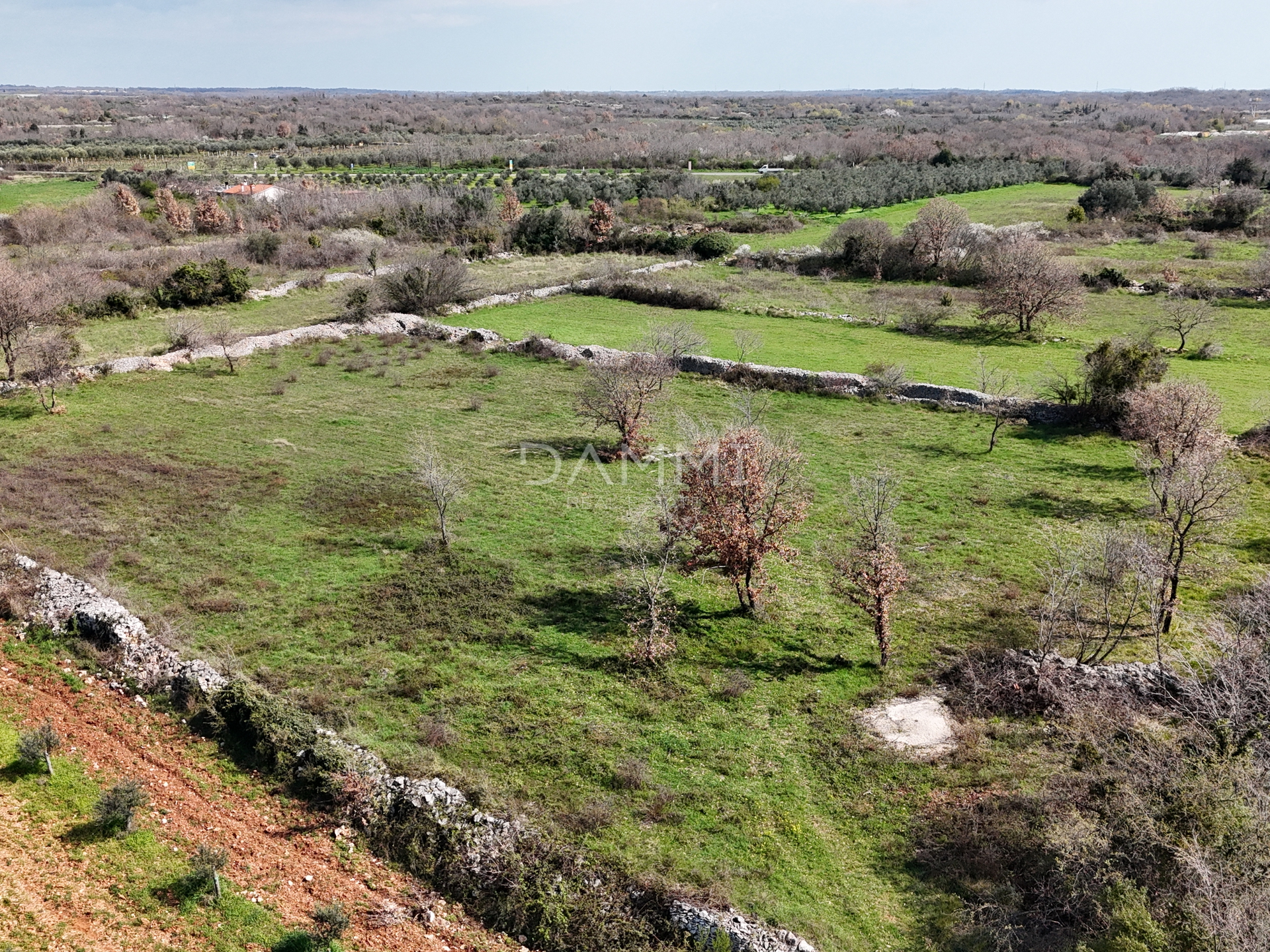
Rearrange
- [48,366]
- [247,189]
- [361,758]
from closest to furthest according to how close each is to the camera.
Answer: [361,758]
[48,366]
[247,189]

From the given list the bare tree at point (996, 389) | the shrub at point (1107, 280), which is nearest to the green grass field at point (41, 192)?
the bare tree at point (996, 389)

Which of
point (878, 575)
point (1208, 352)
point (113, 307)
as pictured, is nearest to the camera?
point (878, 575)

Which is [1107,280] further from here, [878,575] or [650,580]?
[650,580]

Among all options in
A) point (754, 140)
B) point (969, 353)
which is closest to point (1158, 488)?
point (969, 353)

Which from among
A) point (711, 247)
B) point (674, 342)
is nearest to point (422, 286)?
point (674, 342)

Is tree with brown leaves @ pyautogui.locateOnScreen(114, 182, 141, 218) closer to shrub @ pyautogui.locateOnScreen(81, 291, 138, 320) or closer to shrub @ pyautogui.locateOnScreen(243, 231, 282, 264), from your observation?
shrub @ pyautogui.locateOnScreen(243, 231, 282, 264)

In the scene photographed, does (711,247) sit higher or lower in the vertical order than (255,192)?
lower

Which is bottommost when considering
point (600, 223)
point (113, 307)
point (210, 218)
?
point (113, 307)

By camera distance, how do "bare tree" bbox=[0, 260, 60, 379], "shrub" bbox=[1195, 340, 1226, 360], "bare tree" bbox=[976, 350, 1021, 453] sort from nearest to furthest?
1. "bare tree" bbox=[976, 350, 1021, 453]
2. "bare tree" bbox=[0, 260, 60, 379]
3. "shrub" bbox=[1195, 340, 1226, 360]

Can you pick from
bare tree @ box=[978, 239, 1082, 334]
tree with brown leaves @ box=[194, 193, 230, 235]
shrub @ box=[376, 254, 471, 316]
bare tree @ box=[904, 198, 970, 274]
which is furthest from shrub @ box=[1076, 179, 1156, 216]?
tree with brown leaves @ box=[194, 193, 230, 235]
